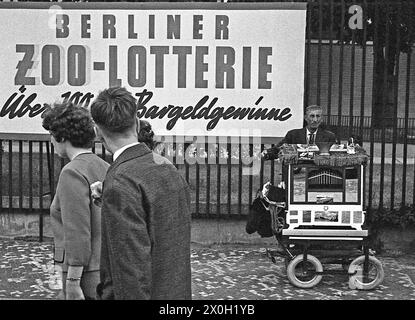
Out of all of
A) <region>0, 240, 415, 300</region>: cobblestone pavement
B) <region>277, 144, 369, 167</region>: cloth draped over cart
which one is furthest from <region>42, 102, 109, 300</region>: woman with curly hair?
<region>277, 144, 369, 167</region>: cloth draped over cart

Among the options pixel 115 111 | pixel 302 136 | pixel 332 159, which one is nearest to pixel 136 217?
pixel 115 111

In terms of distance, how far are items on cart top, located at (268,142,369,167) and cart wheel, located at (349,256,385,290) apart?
93cm

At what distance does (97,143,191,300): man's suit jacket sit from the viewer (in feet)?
10.3

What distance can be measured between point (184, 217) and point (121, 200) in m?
0.36

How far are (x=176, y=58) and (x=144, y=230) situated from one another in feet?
17.9

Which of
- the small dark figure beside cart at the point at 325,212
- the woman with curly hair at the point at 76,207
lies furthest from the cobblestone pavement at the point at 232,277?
the woman with curly hair at the point at 76,207

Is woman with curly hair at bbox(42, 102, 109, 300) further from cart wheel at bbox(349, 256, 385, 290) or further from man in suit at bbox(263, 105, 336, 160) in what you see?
man in suit at bbox(263, 105, 336, 160)

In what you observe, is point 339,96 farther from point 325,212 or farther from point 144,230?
point 144,230

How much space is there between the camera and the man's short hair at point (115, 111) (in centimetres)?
340

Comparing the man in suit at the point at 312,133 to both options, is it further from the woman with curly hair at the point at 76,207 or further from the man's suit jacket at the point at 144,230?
the man's suit jacket at the point at 144,230

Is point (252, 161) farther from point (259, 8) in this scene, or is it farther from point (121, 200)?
point (121, 200)

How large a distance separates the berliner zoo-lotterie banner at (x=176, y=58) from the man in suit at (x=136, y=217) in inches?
195

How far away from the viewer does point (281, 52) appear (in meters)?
8.35

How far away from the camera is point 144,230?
3.18 m
